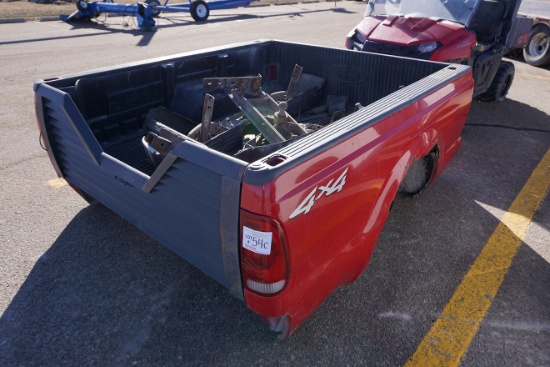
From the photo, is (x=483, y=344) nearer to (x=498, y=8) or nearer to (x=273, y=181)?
(x=273, y=181)

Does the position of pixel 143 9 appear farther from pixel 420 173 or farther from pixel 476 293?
pixel 476 293

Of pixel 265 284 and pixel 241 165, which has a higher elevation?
pixel 241 165

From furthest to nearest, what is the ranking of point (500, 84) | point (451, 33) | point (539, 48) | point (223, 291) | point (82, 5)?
point (82, 5) < point (539, 48) < point (500, 84) < point (451, 33) < point (223, 291)

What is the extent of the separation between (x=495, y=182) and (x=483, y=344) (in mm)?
2275

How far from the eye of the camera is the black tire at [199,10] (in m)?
15.0

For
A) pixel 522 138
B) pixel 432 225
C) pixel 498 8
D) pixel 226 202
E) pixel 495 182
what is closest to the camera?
pixel 226 202

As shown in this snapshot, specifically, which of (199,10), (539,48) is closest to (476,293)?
(539,48)

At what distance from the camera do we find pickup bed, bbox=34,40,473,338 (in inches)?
65.1

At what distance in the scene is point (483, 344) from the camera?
7.36 ft

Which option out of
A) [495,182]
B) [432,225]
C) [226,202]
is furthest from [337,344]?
[495,182]

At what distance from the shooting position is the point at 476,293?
261 centimetres

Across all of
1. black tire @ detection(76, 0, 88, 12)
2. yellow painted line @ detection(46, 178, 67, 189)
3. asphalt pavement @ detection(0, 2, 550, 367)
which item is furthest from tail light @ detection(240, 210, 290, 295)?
black tire @ detection(76, 0, 88, 12)

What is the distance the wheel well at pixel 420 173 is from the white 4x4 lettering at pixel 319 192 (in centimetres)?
139

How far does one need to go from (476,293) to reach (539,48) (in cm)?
844
